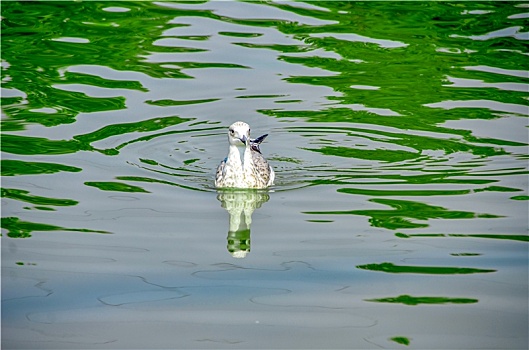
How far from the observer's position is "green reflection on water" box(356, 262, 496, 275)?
10352 millimetres

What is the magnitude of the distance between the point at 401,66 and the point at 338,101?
1992 millimetres

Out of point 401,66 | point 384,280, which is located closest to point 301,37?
point 401,66

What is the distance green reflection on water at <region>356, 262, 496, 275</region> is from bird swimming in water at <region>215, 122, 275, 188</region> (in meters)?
3.16

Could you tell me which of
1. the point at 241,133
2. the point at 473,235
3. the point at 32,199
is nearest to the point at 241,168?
the point at 241,133

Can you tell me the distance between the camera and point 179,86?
17.6 meters

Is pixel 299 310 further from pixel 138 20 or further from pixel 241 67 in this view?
pixel 138 20

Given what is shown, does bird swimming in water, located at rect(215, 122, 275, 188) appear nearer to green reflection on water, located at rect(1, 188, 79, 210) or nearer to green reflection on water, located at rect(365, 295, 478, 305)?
green reflection on water, located at rect(1, 188, 79, 210)

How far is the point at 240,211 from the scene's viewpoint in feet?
42.0

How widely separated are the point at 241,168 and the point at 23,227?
298cm

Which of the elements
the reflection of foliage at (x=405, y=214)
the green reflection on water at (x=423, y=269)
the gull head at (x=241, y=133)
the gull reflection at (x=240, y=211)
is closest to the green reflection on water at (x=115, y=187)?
the gull reflection at (x=240, y=211)

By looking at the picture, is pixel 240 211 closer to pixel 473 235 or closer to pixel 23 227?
pixel 23 227

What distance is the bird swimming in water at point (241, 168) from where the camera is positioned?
13258 millimetres

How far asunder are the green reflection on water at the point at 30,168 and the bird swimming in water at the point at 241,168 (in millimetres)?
1889

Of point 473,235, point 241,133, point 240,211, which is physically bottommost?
point 240,211
